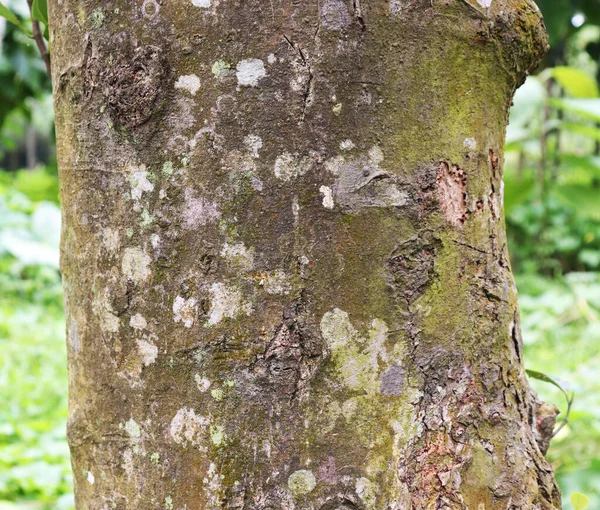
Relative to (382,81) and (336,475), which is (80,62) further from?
(336,475)

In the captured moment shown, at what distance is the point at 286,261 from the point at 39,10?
2.29 ft

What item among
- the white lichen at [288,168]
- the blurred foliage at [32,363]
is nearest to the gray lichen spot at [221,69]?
the white lichen at [288,168]

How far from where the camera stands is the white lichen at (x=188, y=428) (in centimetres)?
68

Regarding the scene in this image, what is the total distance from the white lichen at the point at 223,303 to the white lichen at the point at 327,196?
0.14m

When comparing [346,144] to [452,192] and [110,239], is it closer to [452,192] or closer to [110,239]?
[452,192]

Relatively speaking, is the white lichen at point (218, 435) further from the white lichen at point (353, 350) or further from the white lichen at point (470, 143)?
the white lichen at point (470, 143)

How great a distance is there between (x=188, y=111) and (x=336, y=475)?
436 mm

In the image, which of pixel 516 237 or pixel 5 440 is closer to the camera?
pixel 5 440

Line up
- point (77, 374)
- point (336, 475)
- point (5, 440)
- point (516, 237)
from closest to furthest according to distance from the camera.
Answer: point (336, 475) < point (77, 374) < point (5, 440) < point (516, 237)

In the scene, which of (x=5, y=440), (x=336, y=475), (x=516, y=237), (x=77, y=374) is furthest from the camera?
(x=516, y=237)

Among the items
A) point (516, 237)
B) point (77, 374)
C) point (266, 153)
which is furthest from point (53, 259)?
point (516, 237)

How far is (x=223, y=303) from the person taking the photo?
0.69m

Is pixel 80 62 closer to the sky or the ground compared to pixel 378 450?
closer to the sky

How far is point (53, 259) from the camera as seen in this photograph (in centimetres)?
289
